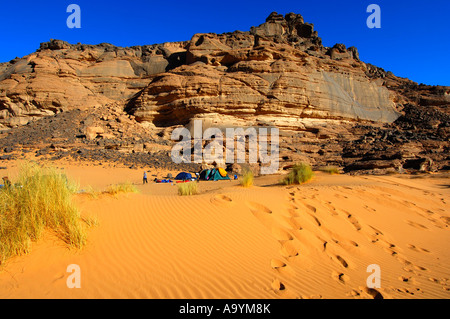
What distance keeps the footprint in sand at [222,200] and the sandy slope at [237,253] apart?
0.08 ft

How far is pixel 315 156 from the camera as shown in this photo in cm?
2247

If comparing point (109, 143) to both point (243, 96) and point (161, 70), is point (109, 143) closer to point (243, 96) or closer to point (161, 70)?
point (243, 96)

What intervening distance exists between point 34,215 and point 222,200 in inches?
124

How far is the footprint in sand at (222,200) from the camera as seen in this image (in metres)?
4.73

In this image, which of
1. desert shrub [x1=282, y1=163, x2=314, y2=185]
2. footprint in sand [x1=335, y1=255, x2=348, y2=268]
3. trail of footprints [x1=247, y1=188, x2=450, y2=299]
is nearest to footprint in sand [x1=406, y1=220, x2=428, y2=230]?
trail of footprints [x1=247, y1=188, x2=450, y2=299]

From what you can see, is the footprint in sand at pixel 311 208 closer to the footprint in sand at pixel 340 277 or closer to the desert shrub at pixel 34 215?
the footprint in sand at pixel 340 277

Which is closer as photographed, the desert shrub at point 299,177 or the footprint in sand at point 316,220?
the footprint in sand at point 316,220

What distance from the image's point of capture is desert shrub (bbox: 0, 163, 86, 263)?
2.71 metres

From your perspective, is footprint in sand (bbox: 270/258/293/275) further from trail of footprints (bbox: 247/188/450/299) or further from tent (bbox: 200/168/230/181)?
tent (bbox: 200/168/230/181)

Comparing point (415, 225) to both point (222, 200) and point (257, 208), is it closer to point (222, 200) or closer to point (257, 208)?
point (257, 208)

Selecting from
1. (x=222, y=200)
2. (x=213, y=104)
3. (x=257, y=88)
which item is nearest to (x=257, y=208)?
(x=222, y=200)

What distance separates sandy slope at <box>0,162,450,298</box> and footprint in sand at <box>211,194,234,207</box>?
0.02 m

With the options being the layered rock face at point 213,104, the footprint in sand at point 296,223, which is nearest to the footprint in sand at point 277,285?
the footprint in sand at point 296,223

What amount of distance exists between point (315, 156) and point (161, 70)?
89.7 feet
